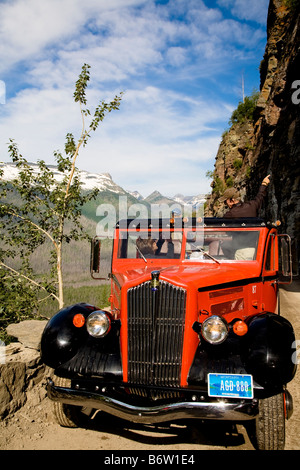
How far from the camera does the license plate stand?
130 inches

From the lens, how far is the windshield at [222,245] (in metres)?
5.23

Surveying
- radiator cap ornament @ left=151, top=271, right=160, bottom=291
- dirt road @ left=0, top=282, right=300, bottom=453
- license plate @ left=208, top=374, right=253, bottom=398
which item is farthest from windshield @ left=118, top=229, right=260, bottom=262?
dirt road @ left=0, top=282, right=300, bottom=453

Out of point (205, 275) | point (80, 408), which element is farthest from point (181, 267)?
point (80, 408)

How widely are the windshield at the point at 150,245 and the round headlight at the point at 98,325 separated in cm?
171

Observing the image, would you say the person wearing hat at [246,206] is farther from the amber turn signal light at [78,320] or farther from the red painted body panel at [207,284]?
the amber turn signal light at [78,320]

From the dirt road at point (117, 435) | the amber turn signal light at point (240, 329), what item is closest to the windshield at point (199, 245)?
the amber turn signal light at point (240, 329)

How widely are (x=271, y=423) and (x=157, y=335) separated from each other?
135cm

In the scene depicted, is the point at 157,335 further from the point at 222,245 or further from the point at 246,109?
the point at 246,109

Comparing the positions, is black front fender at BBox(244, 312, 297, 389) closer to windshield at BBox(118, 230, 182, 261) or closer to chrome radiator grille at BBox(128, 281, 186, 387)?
chrome radiator grille at BBox(128, 281, 186, 387)

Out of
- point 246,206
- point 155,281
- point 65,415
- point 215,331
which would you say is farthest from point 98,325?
point 246,206
